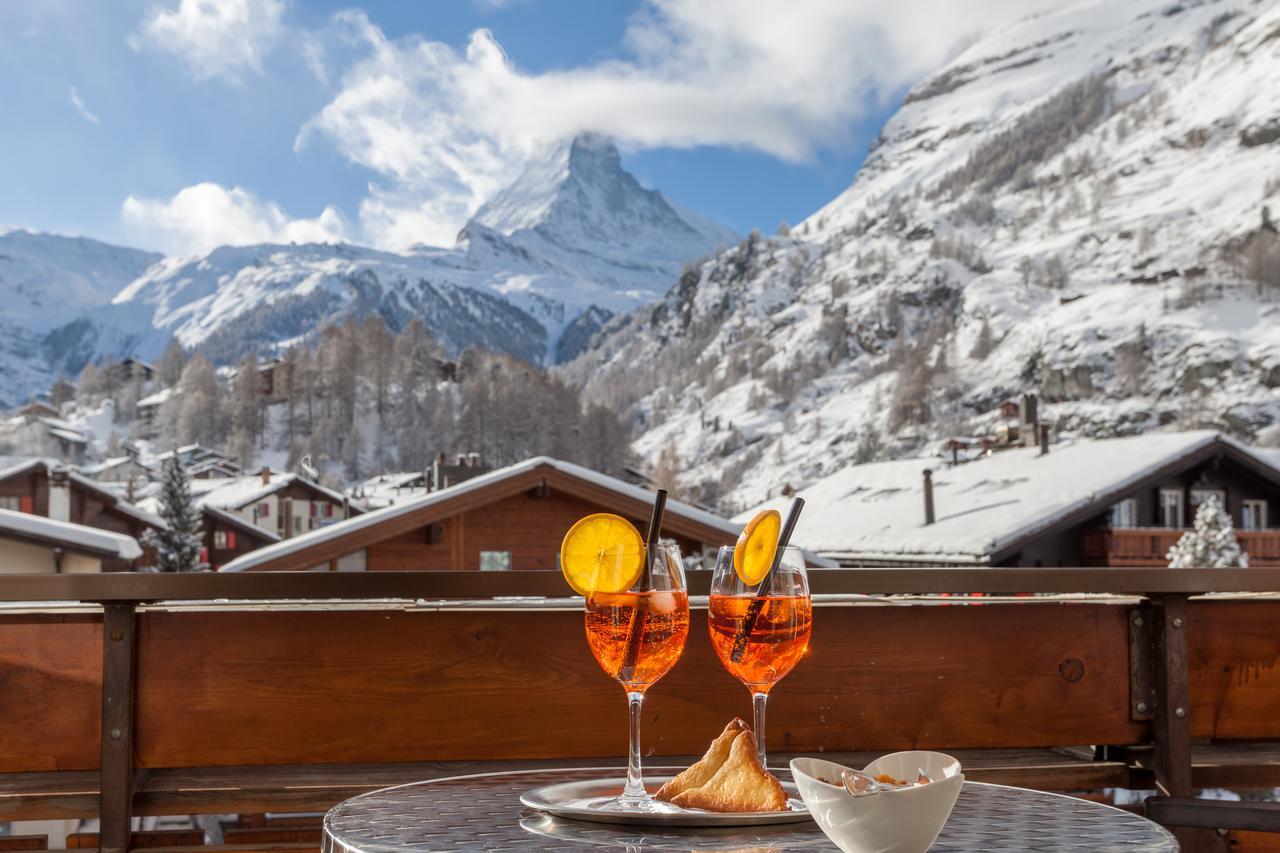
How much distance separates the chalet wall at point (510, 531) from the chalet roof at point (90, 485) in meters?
13.5

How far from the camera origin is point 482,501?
11.2m

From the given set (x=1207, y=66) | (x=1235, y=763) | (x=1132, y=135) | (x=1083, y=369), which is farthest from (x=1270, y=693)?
(x=1207, y=66)

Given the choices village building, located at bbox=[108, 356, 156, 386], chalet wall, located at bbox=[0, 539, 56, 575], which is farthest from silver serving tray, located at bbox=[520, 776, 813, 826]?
village building, located at bbox=[108, 356, 156, 386]

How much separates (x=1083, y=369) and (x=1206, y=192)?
25902 millimetres

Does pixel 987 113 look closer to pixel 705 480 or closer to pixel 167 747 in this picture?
pixel 705 480

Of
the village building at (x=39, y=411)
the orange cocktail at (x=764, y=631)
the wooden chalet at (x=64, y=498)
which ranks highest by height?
the village building at (x=39, y=411)

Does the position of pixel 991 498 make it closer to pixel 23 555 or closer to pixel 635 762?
pixel 23 555

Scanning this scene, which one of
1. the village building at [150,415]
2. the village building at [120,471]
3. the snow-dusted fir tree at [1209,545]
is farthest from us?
the village building at [150,415]

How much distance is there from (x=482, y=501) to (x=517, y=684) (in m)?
9.58

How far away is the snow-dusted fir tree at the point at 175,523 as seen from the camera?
28.7m

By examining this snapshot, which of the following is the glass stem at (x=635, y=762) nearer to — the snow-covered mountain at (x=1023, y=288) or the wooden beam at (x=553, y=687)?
the wooden beam at (x=553, y=687)

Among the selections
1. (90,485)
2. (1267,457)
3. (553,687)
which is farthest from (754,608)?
(90,485)

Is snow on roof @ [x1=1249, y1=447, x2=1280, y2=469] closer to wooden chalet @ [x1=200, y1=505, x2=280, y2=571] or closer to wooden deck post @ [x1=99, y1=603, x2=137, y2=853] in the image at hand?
wooden deck post @ [x1=99, y1=603, x2=137, y2=853]

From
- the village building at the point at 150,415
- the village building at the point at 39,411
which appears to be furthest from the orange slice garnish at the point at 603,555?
the village building at the point at 150,415
